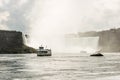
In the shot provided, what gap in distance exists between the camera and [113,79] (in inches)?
2923

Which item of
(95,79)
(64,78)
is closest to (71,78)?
(64,78)

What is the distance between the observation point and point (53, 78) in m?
80.4

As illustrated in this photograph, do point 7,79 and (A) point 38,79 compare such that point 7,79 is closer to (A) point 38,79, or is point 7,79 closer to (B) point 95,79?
(A) point 38,79

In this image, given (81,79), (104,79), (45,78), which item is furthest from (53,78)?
(104,79)

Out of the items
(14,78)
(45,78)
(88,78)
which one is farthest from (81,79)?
(14,78)

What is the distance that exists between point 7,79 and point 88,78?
1690cm

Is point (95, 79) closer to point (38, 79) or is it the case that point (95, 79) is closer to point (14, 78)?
point (38, 79)

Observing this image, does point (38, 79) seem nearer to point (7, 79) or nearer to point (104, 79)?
point (7, 79)

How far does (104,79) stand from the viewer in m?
74.8

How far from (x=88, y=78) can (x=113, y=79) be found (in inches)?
257

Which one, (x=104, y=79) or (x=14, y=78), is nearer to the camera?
(x=104, y=79)

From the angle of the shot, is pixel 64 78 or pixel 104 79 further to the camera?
pixel 64 78

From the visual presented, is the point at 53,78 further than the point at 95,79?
Yes

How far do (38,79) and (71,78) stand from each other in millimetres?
7183
